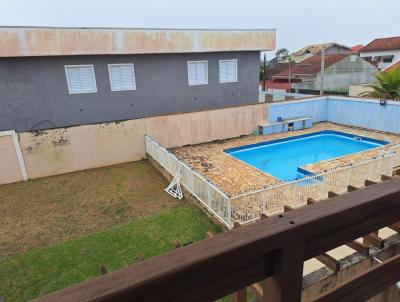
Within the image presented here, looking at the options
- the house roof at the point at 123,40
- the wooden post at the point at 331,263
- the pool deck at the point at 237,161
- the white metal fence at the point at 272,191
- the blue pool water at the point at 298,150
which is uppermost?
the house roof at the point at 123,40

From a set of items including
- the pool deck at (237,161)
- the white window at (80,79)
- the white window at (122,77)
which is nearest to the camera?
the pool deck at (237,161)

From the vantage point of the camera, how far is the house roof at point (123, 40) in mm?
12789

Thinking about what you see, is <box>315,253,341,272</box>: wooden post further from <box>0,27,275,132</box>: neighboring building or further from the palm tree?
the palm tree

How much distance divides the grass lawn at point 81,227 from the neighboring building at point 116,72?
445cm

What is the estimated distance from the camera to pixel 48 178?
12133 mm

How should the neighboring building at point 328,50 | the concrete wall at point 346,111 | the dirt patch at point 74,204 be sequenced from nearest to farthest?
1. the dirt patch at point 74,204
2. the concrete wall at point 346,111
3. the neighboring building at point 328,50

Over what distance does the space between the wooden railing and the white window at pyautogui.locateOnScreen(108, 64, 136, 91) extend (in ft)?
51.6

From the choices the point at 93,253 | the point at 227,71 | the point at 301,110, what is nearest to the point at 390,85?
the point at 301,110

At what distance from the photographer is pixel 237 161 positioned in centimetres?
1288

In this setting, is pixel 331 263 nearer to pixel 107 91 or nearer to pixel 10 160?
pixel 10 160

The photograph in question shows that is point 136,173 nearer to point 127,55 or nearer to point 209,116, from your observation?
point 209,116

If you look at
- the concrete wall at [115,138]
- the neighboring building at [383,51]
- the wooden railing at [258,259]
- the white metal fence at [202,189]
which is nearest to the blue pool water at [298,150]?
the concrete wall at [115,138]

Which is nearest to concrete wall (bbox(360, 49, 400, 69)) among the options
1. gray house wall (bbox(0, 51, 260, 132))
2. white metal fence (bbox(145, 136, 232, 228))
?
gray house wall (bbox(0, 51, 260, 132))

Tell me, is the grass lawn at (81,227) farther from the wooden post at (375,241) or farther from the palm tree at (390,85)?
the palm tree at (390,85)
